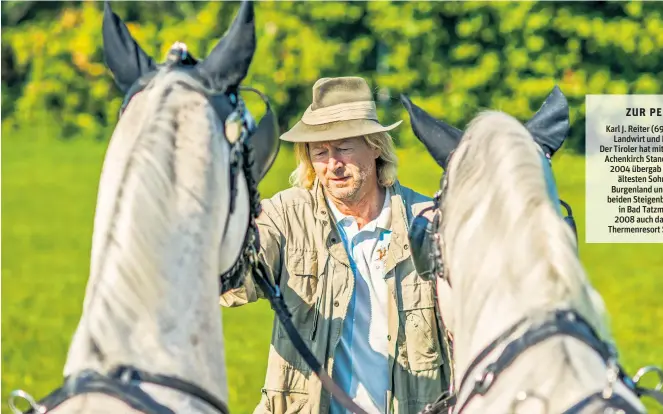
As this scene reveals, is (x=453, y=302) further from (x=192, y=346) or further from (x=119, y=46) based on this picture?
(x=119, y=46)

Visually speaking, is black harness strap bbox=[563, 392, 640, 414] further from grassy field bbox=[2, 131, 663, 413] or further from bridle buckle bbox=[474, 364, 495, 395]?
grassy field bbox=[2, 131, 663, 413]

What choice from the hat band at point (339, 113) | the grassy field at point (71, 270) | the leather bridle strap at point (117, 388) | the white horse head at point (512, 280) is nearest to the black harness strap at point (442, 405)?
the white horse head at point (512, 280)

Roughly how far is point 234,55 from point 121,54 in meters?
0.34

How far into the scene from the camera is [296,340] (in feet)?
12.2

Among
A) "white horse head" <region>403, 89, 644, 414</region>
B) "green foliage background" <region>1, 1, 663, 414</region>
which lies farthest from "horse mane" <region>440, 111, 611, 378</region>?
"green foliage background" <region>1, 1, 663, 414</region>

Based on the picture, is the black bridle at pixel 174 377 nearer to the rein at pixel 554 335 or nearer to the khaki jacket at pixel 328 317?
the rein at pixel 554 335

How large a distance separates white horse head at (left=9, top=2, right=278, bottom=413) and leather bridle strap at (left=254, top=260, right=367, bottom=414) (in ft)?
1.76

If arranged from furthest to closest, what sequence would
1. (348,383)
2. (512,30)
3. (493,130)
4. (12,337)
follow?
1. (512,30)
2. (12,337)
3. (348,383)
4. (493,130)

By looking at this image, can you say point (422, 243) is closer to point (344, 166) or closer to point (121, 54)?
point (344, 166)

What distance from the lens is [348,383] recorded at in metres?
4.18

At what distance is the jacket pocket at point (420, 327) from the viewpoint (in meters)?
4.20

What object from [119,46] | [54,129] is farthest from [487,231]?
[54,129]

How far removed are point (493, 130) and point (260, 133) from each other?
0.68 m

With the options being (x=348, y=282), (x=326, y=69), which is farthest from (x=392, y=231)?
(x=326, y=69)
